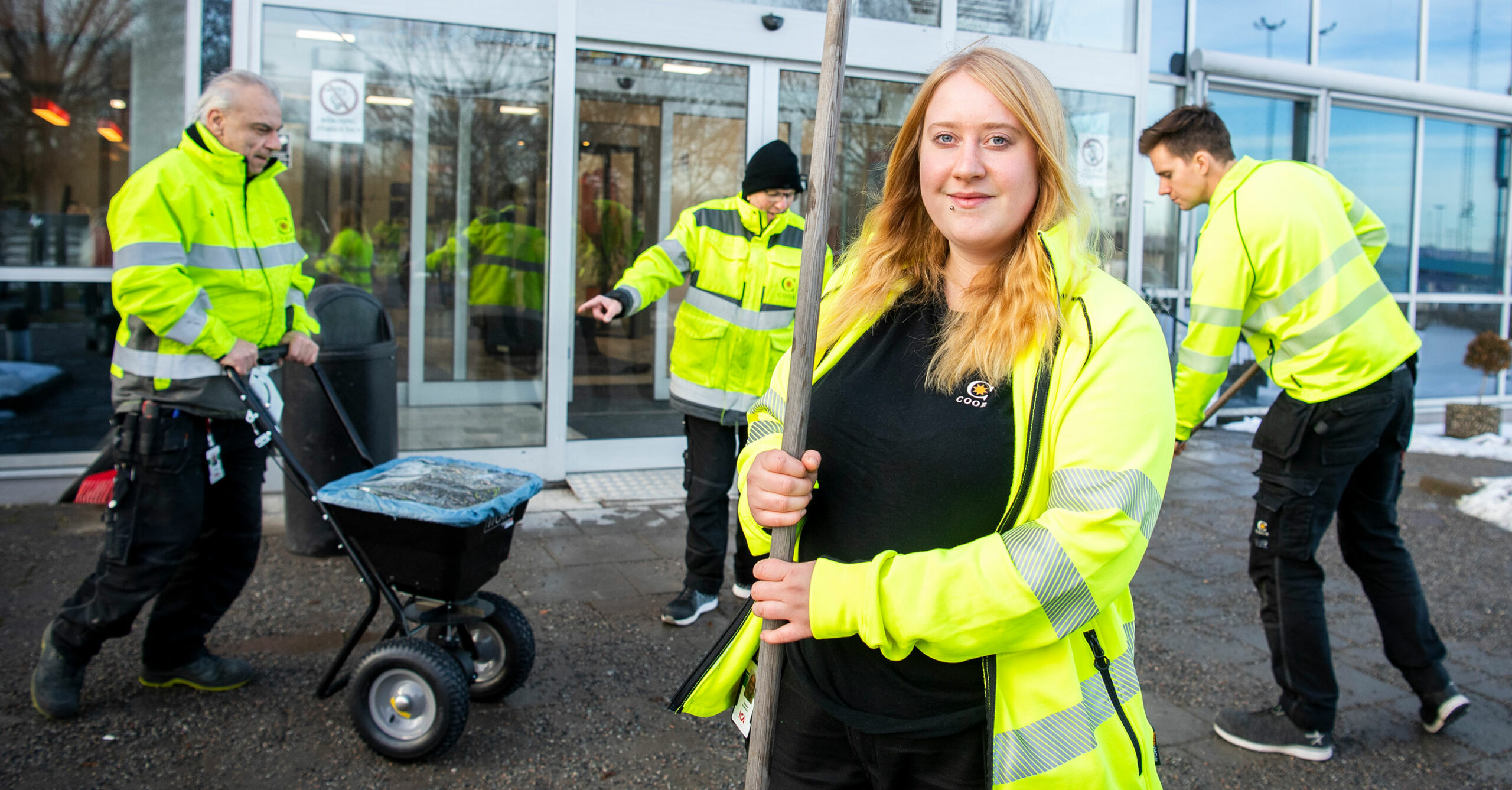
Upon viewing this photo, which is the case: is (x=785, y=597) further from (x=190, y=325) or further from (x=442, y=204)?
(x=442, y=204)

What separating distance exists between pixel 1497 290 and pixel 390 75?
11.4m

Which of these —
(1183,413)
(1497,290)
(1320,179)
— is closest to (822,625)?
(1183,413)

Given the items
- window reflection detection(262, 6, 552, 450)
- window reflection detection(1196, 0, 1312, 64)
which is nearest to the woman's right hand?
window reflection detection(262, 6, 552, 450)

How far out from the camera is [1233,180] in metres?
3.58

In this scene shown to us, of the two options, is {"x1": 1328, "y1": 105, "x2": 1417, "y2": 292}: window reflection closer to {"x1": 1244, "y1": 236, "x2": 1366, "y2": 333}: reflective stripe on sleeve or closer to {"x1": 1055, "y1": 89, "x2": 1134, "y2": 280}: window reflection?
{"x1": 1055, "y1": 89, "x2": 1134, "y2": 280}: window reflection

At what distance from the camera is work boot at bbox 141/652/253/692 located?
12.0 feet

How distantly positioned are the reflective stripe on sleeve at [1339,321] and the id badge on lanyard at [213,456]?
3.61m

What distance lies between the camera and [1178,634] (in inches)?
184

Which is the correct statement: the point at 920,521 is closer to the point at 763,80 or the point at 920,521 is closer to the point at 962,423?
the point at 962,423

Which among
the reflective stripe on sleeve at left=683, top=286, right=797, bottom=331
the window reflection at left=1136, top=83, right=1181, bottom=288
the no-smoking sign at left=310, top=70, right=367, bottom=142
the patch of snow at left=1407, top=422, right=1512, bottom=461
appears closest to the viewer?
the reflective stripe on sleeve at left=683, top=286, right=797, bottom=331

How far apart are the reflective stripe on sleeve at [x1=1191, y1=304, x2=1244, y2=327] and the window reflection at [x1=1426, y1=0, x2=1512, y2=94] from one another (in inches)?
367

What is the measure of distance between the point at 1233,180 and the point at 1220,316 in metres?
0.49

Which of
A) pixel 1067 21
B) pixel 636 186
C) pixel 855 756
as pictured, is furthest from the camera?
pixel 1067 21

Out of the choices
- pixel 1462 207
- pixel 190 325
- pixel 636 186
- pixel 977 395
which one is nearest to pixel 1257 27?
pixel 1462 207
